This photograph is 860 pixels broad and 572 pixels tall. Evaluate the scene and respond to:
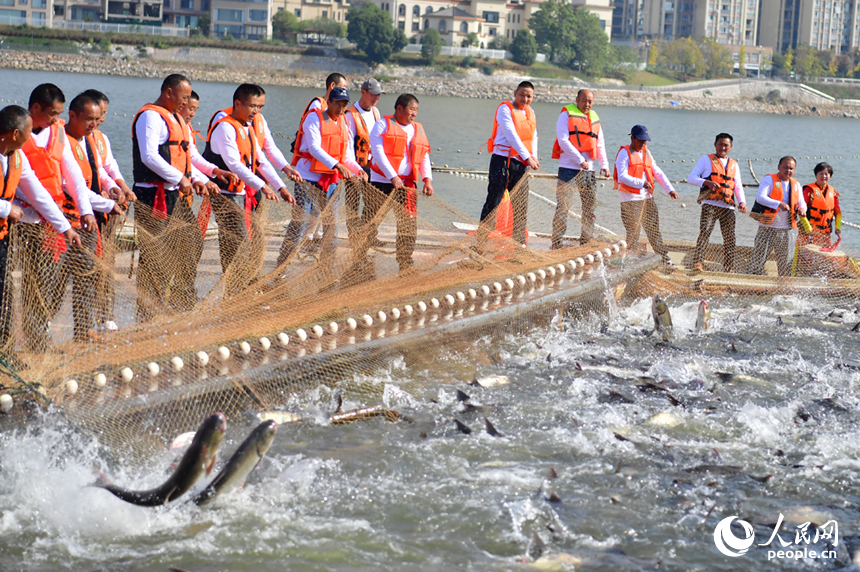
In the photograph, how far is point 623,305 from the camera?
9.72 metres

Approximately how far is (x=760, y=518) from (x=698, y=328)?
404 cm

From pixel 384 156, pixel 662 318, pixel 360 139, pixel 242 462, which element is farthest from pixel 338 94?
pixel 242 462

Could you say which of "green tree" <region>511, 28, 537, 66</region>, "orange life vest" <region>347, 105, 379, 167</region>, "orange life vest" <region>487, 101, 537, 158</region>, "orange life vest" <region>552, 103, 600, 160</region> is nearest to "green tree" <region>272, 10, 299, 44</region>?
"green tree" <region>511, 28, 537, 66</region>

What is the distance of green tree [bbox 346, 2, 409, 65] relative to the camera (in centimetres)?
10494

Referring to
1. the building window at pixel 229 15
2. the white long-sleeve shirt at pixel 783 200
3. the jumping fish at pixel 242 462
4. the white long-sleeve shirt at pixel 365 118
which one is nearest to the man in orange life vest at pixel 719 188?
the white long-sleeve shirt at pixel 783 200

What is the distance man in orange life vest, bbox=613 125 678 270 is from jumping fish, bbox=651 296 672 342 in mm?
1751

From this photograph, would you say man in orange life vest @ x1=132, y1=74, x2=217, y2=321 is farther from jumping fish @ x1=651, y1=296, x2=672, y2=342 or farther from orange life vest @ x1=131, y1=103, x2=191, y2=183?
jumping fish @ x1=651, y1=296, x2=672, y2=342

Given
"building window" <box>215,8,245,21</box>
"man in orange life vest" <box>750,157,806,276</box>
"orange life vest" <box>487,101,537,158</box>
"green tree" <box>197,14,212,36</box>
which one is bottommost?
"man in orange life vest" <box>750,157,806,276</box>

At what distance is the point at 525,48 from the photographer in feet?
379

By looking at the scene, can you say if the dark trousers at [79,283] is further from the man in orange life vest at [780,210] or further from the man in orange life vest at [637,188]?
the man in orange life vest at [780,210]

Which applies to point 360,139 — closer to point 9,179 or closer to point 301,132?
point 301,132

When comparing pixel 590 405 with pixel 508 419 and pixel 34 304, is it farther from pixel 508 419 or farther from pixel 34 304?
pixel 34 304

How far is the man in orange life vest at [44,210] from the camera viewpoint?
5418mm

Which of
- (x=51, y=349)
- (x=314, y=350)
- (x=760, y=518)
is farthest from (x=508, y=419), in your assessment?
(x=51, y=349)
